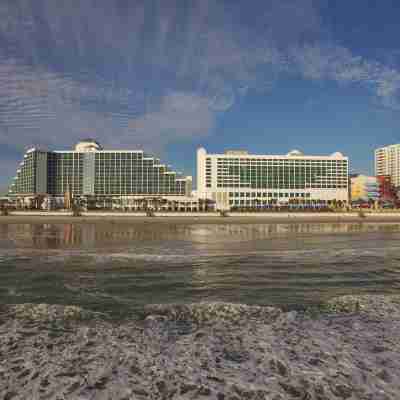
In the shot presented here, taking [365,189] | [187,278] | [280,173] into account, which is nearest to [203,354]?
[187,278]

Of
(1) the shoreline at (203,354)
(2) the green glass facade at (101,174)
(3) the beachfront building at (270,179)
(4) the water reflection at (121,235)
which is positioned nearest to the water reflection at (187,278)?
(1) the shoreline at (203,354)

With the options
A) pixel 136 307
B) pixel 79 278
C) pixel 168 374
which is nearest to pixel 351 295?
pixel 136 307

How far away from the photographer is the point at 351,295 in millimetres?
8023

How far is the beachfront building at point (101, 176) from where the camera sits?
108 m

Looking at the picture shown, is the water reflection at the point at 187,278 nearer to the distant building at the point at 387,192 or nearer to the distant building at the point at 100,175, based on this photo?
the distant building at the point at 100,175

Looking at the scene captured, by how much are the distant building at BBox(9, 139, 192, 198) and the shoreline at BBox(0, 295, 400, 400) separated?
334 ft

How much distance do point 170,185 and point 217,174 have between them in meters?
18.6

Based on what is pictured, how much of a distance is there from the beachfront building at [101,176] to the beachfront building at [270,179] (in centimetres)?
1228

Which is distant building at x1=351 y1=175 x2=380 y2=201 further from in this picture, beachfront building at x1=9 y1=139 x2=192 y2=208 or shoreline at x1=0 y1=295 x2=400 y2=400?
shoreline at x1=0 y1=295 x2=400 y2=400

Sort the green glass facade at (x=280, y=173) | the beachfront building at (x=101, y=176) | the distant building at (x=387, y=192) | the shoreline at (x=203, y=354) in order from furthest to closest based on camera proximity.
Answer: the distant building at (x=387, y=192), the green glass facade at (x=280, y=173), the beachfront building at (x=101, y=176), the shoreline at (x=203, y=354)

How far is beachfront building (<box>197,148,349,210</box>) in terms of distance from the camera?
11700cm

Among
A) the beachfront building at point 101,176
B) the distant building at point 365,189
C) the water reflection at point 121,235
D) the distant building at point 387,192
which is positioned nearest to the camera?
the water reflection at point 121,235

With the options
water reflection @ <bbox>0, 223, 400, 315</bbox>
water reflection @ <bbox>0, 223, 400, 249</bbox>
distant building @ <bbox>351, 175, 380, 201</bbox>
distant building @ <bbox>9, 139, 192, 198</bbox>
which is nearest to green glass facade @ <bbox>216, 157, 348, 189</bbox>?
distant building @ <bbox>9, 139, 192, 198</bbox>

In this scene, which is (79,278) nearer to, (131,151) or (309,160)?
(131,151)
